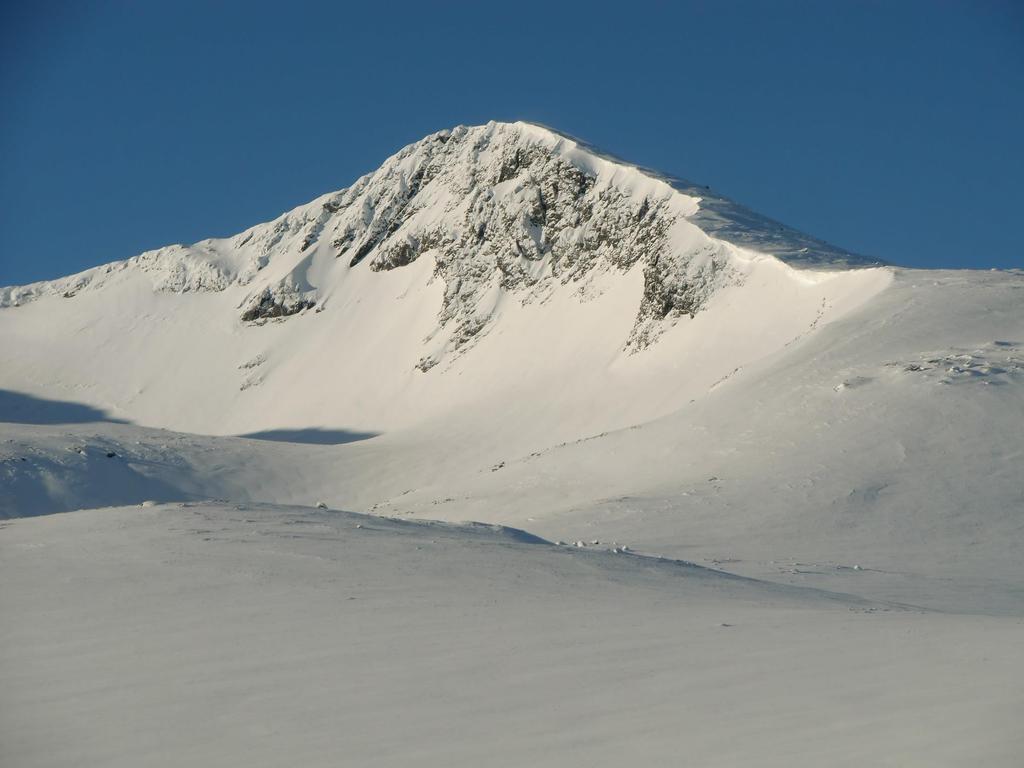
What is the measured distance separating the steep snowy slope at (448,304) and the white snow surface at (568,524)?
1.18 ft

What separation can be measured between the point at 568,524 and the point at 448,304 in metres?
60.3

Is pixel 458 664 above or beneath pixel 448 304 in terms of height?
beneath

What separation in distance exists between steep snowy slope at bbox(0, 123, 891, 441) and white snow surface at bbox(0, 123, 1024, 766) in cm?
36

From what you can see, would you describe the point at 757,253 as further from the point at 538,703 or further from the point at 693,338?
the point at 538,703

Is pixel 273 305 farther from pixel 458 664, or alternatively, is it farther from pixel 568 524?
pixel 458 664

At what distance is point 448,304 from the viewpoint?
90.3 metres

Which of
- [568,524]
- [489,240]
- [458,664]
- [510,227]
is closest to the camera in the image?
[458,664]

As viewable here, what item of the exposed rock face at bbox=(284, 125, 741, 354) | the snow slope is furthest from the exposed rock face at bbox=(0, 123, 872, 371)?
the snow slope

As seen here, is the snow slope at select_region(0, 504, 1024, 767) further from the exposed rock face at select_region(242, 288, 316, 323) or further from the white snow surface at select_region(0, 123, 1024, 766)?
the exposed rock face at select_region(242, 288, 316, 323)

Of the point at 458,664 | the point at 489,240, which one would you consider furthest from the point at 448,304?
the point at 458,664

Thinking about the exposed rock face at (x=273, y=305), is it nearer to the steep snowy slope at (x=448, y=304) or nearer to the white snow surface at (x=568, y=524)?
the steep snowy slope at (x=448, y=304)

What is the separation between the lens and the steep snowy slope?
218ft

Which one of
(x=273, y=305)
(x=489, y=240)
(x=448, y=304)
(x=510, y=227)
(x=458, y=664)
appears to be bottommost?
(x=458, y=664)

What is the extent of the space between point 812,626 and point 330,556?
8.05 m
